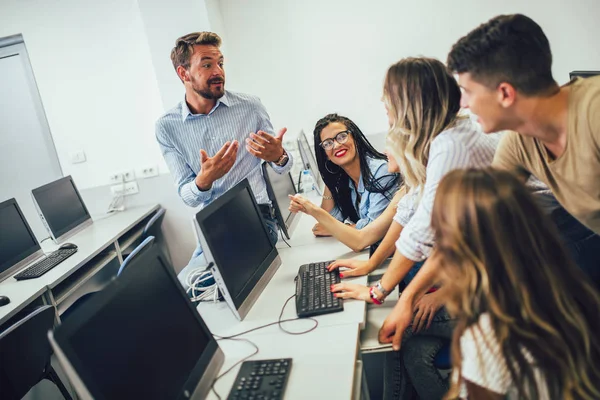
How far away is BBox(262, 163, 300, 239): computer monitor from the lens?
1.92 meters

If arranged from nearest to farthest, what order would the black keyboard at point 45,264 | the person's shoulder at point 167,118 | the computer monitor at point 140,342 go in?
the computer monitor at point 140,342 → the person's shoulder at point 167,118 → the black keyboard at point 45,264

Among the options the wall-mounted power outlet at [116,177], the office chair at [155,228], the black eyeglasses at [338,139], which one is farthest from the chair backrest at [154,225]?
the black eyeglasses at [338,139]

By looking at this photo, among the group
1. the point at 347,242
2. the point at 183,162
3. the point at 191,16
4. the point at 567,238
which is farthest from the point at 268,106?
the point at 567,238

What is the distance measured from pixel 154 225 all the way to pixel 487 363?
10.9 feet

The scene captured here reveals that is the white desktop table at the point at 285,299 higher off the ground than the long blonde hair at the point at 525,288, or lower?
lower

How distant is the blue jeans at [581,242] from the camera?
135 cm

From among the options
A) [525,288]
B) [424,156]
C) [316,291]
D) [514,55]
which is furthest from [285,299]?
[514,55]

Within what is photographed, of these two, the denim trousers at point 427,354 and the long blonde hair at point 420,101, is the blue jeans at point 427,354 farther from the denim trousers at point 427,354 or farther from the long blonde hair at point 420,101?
the long blonde hair at point 420,101

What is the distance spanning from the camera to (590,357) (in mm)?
913

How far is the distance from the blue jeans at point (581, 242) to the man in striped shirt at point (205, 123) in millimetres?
1215

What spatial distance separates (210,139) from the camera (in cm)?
247

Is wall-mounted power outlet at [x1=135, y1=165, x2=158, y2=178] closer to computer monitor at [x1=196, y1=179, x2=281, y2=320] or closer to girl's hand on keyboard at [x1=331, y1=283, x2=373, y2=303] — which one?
computer monitor at [x1=196, y1=179, x2=281, y2=320]

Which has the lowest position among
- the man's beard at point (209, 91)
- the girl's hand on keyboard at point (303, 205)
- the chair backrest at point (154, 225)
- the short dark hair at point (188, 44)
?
the chair backrest at point (154, 225)

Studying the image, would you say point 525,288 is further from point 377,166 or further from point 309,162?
point 309,162
